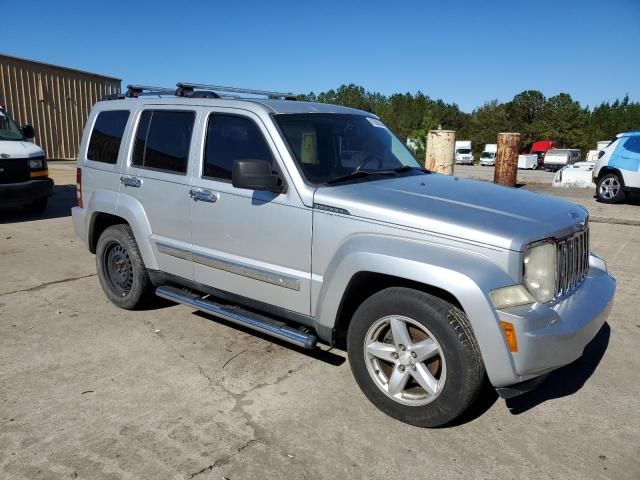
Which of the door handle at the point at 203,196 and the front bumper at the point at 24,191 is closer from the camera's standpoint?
the door handle at the point at 203,196

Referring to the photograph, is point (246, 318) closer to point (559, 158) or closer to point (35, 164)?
point (35, 164)

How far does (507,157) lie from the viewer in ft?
49.2

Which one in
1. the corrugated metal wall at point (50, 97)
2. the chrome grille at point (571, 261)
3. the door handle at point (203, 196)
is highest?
the corrugated metal wall at point (50, 97)

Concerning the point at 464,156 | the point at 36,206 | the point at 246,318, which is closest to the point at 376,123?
the point at 246,318

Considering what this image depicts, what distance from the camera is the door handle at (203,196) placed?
3988 mm

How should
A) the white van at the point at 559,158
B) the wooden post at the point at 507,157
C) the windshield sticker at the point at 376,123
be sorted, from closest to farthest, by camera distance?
the windshield sticker at the point at 376,123, the wooden post at the point at 507,157, the white van at the point at 559,158

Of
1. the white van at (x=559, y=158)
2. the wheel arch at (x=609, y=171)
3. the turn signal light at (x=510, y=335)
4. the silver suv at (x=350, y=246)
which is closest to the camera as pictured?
the turn signal light at (x=510, y=335)

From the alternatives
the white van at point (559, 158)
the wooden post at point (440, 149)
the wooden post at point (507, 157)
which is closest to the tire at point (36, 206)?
the wooden post at point (440, 149)

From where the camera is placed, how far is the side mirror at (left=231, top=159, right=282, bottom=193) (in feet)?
11.2

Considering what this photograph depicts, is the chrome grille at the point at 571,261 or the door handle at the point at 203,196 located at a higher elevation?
the door handle at the point at 203,196

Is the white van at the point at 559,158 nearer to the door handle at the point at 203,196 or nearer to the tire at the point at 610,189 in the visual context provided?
the tire at the point at 610,189

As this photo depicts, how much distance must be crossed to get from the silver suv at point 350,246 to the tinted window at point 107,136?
26mm

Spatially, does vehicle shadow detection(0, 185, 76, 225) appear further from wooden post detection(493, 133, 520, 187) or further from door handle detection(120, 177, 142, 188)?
wooden post detection(493, 133, 520, 187)

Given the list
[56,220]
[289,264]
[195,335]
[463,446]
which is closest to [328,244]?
[289,264]
